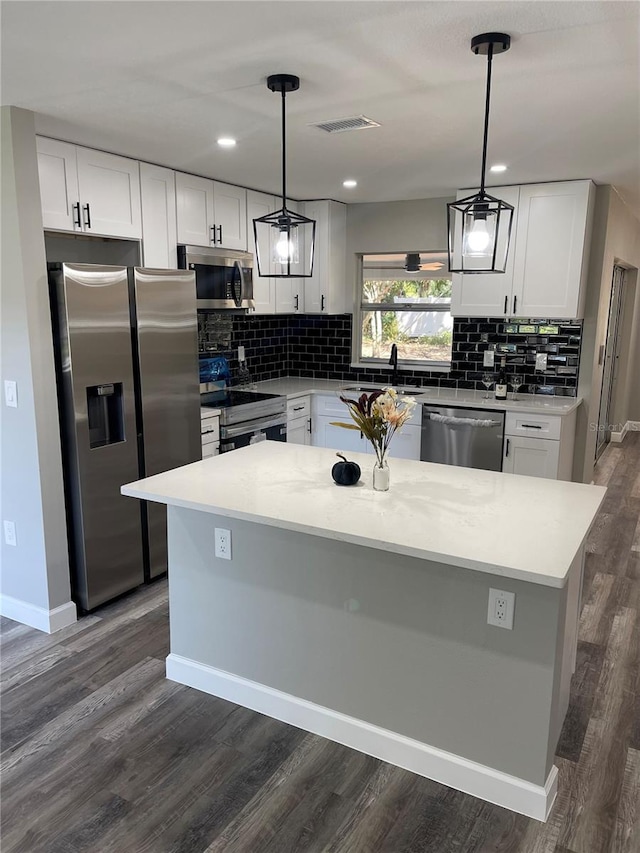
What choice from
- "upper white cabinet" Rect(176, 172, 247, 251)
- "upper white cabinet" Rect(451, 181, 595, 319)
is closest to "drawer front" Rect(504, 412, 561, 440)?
"upper white cabinet" Rect(451, 181, 595, 319)

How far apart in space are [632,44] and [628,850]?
102 inches

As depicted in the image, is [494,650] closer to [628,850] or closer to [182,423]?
[628,850]

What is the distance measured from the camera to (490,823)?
2102mm

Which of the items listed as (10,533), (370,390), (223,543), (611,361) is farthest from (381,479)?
(611,361)

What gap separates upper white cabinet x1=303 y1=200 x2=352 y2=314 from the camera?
5.48 m

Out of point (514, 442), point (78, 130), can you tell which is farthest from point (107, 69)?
point (514, 442)

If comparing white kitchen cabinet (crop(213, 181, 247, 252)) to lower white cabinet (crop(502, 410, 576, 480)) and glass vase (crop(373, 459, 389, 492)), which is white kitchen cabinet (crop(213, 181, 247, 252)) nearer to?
lower white cabinet (crop(502, 410, 576, 480))

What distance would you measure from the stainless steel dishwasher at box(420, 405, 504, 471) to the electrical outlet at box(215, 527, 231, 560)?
8.61 feet

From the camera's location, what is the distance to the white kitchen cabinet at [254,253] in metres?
4.90

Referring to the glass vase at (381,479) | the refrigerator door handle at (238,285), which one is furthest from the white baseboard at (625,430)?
the glass vase at (381,479)

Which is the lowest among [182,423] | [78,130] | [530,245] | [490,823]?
[490,823]

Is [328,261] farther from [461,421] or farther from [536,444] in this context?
[536,444]

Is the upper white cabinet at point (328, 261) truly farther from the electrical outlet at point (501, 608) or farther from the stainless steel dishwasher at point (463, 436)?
the electrical outlet at point (501, 608)

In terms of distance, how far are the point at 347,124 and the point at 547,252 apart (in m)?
2.20
